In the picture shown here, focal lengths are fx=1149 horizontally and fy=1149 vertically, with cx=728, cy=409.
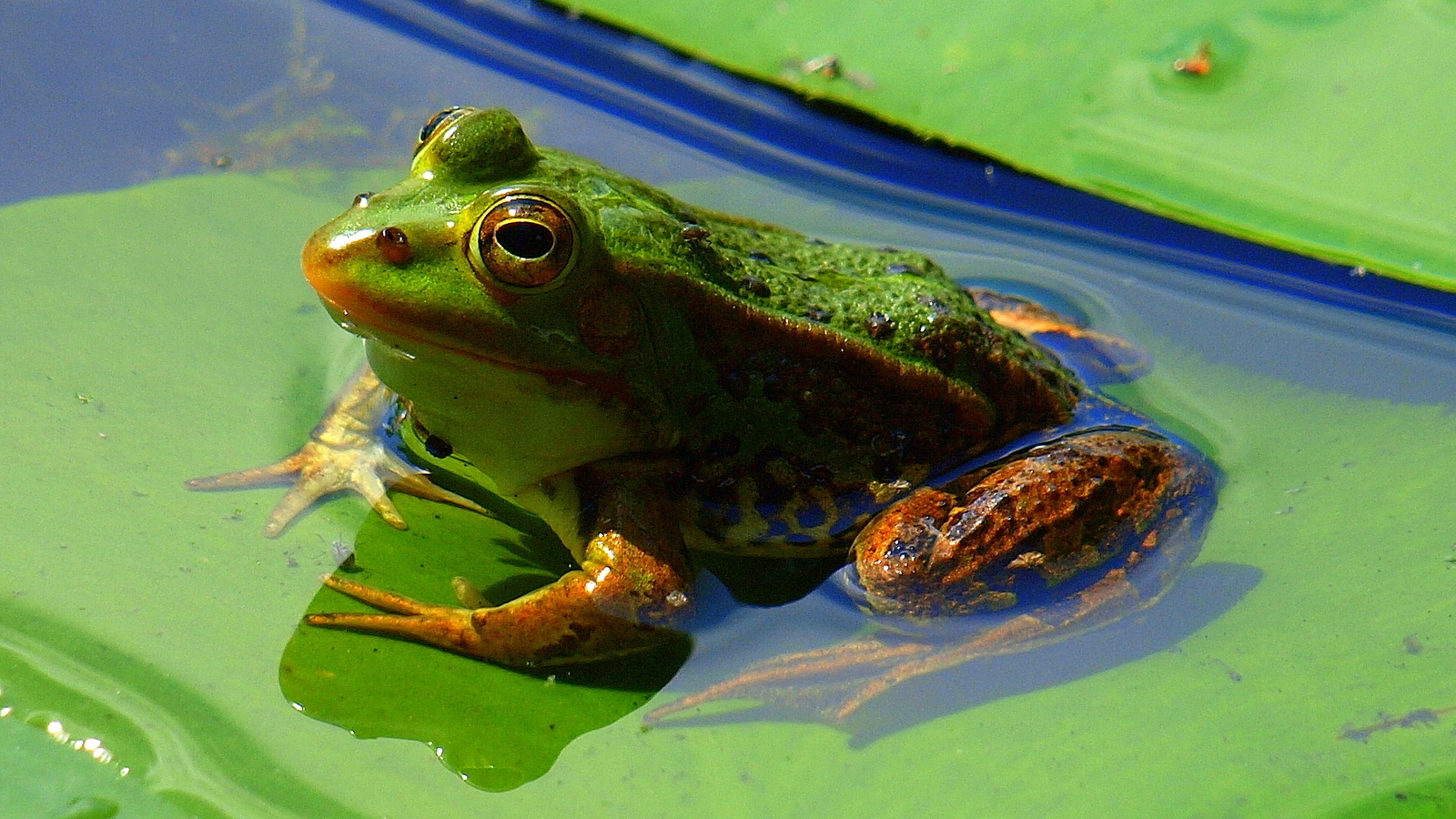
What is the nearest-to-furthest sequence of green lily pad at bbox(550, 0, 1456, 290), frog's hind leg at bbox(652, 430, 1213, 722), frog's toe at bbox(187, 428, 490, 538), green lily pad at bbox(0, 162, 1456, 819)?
green lily pad at bbox(0, 162, 1456, 819) < frog's hind leg at bbox(652, 430, 1213, 722) < frog's toe at bbox(187, 428, 490, 538) < green lily pad at bbox(550, 0, 1456, 290)

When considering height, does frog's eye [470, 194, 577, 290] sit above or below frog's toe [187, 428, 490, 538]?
above

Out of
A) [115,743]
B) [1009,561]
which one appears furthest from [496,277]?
[1009,561]

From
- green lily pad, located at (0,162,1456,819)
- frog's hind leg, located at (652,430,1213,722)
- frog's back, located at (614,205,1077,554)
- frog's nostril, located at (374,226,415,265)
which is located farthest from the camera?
frog's back, located at (614,205,1077,554)

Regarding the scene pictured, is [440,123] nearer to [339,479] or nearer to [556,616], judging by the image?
[339,479]

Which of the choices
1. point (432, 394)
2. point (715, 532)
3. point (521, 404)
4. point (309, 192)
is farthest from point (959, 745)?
point (309, 192)

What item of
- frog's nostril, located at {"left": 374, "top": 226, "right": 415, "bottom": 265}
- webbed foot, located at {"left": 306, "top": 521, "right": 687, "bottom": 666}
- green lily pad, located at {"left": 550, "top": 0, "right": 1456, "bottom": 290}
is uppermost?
frog's nostril, located at {"left": 374, "top": 226, "right": 415, "bottom": 265}

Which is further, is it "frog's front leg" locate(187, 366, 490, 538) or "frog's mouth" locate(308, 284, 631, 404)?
"frog's front leg" locate(187, 366, 490, 538)

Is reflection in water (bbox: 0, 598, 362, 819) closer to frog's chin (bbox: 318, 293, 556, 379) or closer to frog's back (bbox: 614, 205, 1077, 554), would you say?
frog's chin (bbox: 318, 293, 556, 379)

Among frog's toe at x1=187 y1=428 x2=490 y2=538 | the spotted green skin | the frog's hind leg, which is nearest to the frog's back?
the spotted green skin
